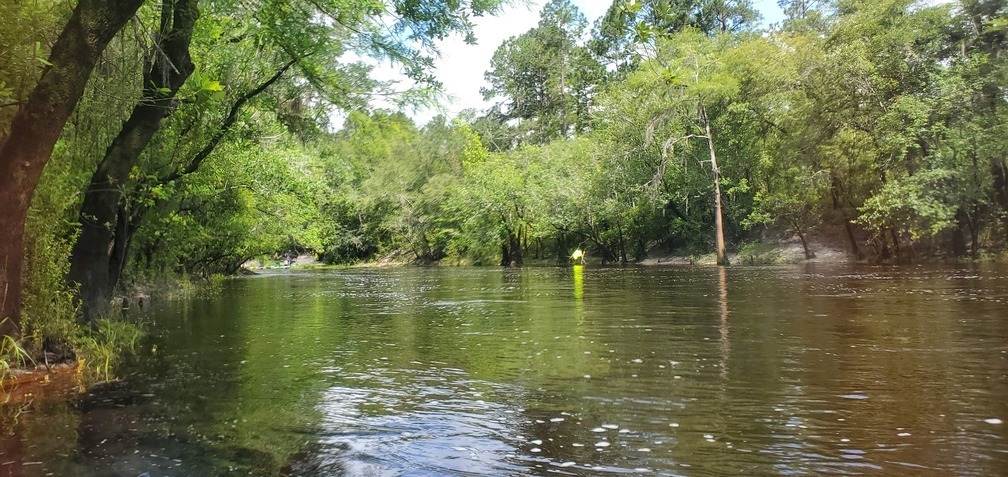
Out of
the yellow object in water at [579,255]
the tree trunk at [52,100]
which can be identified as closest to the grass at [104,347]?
the tree trunk at [52,100]

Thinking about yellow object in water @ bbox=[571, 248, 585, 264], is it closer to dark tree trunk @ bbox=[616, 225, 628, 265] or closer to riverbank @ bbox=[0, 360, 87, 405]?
dark tree trunk @ bbox=[616, 225, 628, 265]

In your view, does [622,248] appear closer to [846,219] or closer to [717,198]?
[717,198]

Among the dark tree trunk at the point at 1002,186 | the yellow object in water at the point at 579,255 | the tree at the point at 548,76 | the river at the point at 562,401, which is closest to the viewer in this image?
the river at the point at 562,401

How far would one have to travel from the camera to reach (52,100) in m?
6.74

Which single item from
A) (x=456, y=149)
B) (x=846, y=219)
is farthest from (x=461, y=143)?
(x=846, y=219)

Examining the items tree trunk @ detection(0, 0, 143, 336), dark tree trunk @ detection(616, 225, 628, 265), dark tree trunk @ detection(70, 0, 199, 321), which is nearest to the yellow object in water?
dark tree trunk @ detection(616, 225, 628, 265)

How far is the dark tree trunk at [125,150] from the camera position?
10.1 meters

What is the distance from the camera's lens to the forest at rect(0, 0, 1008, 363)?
8.17m

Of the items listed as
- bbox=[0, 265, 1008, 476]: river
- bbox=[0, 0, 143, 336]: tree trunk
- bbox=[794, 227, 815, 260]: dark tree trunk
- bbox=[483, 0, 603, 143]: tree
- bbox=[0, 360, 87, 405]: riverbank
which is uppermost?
bbox=[483, 0, 603, 143]: tree

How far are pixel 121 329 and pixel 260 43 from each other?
236 inches

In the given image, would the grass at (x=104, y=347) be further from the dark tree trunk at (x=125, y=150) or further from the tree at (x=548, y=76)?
the tree at (x=548, y=76)

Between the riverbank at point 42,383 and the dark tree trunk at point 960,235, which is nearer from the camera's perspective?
the riverbank at point 42,383

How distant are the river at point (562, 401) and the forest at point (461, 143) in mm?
2557

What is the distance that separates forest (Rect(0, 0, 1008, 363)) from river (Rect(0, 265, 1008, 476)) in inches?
101
